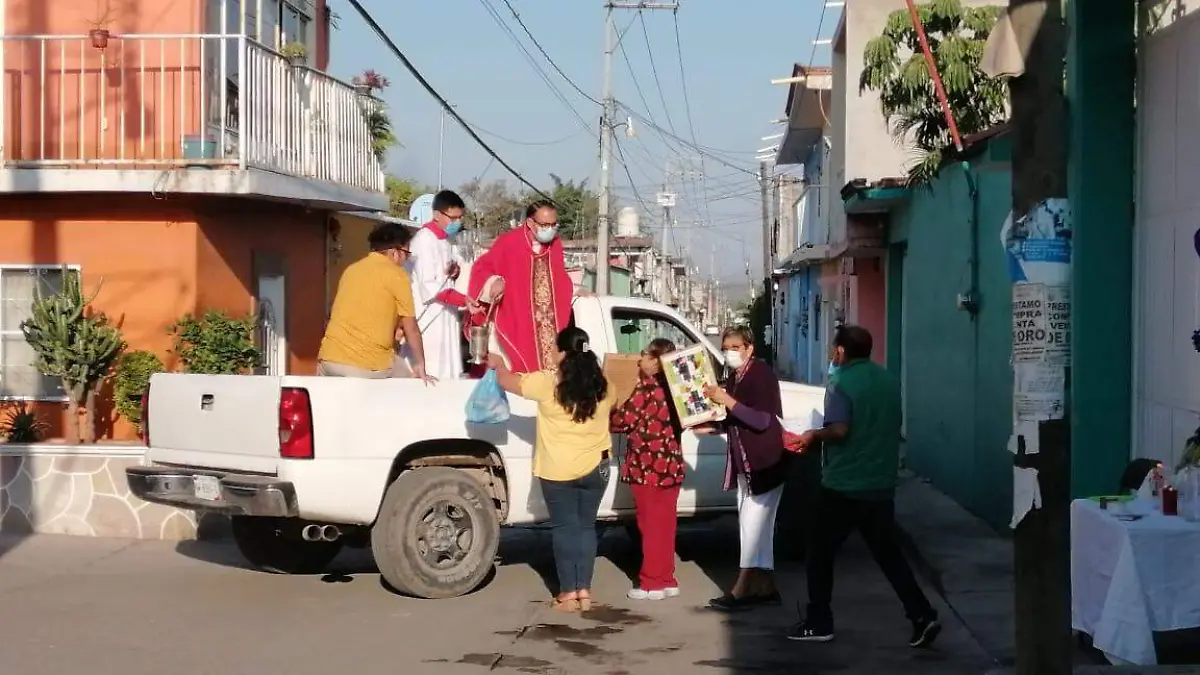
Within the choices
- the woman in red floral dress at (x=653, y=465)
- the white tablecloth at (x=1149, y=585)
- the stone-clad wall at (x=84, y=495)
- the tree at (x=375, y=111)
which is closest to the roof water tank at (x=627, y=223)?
the tree at (x=375, y=111)

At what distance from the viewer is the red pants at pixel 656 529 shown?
9461 millimetres

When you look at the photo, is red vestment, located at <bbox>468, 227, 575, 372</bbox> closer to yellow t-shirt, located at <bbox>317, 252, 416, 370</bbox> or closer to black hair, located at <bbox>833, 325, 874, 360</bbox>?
yellow t-shirt, located at <bbox>317, 252, 416, 370</bbox>

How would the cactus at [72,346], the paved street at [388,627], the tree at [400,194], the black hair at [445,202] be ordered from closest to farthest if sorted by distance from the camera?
the paved street at [388,627]
the black hair at [445,202]
the cactus at [72,346]
the tree at [400,194]

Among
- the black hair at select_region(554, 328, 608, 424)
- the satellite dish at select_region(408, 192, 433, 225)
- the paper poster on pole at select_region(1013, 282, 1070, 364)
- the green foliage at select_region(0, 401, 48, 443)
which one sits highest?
the satellite dish at select_region(408, 192, 433, 225)

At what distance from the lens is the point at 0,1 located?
14312 millimetres

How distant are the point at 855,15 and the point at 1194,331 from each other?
623 inches

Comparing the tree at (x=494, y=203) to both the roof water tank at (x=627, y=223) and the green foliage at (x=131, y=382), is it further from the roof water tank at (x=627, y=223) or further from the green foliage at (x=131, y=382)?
the green foliage at (x=131, y=382)

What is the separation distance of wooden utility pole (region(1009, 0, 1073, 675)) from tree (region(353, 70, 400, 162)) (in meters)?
12.4

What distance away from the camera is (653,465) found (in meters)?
9.45

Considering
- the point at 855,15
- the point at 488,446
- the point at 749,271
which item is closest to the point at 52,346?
the point at 488,446

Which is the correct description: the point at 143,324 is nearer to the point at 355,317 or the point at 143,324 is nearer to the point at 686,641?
the point at 355,317

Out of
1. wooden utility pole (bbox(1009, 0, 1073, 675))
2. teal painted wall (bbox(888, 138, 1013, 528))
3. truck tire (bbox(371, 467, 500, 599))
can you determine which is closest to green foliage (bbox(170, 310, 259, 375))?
truck tire (bbox(371, 467, 500, 599))

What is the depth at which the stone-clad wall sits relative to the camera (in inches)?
480

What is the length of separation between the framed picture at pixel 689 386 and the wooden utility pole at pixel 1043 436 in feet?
13.5
